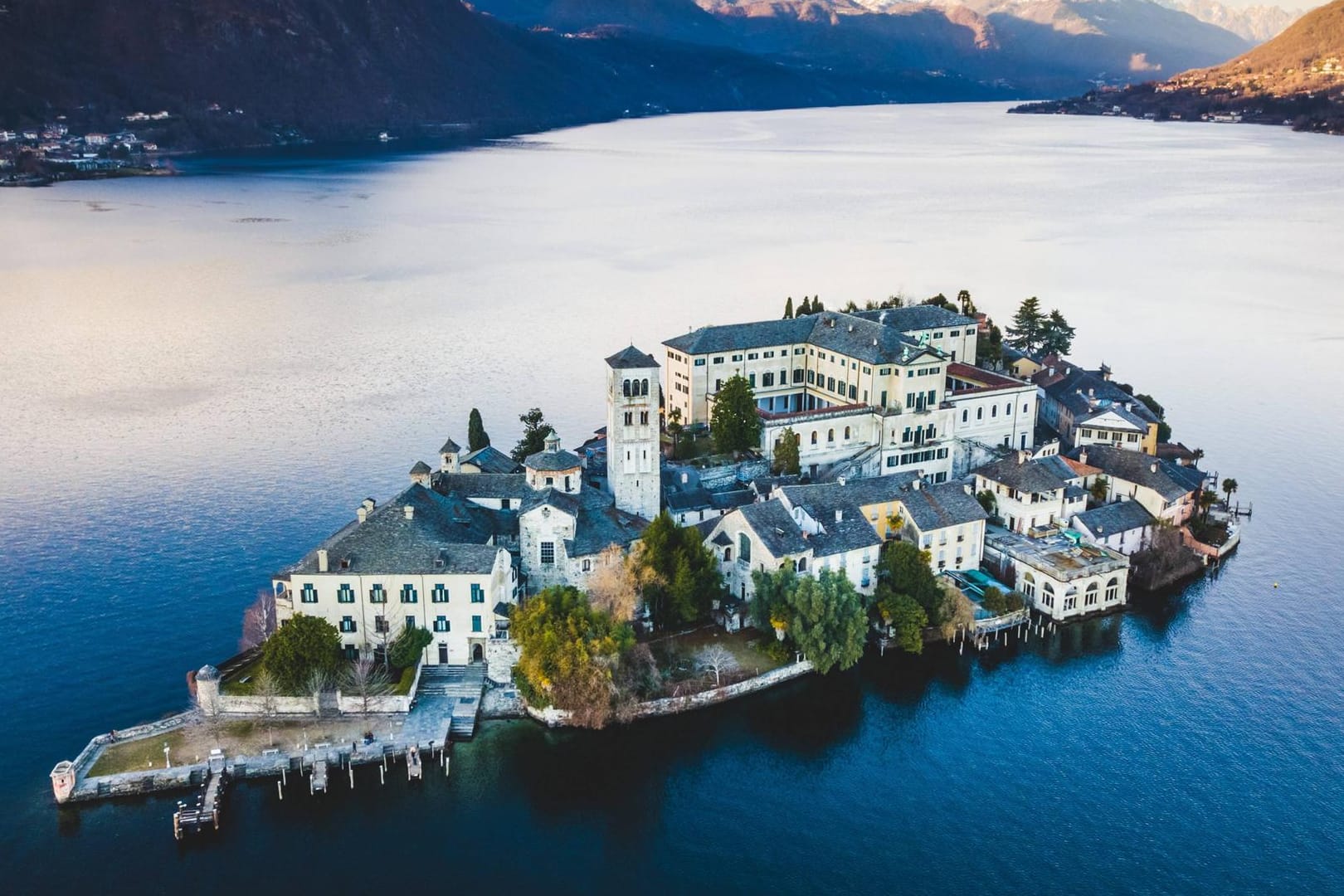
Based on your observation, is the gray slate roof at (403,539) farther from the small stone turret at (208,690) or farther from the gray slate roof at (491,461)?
the gray slate roof at (491,461)

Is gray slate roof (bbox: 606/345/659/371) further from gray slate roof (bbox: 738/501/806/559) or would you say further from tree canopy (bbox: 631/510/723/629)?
gray slate roof (bbox: 738/501/806/559)

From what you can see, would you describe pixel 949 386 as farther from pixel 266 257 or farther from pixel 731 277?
pixel 266 257

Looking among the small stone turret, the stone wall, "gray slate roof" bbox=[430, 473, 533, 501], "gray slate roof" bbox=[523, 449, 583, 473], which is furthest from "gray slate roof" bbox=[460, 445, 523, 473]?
the small stone turret

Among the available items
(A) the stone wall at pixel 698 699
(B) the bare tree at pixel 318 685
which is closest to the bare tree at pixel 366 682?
(B) the bare tree at pixel 318 685

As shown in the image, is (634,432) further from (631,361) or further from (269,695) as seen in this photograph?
(269,695)

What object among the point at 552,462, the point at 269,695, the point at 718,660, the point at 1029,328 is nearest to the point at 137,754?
the point at 269,695
